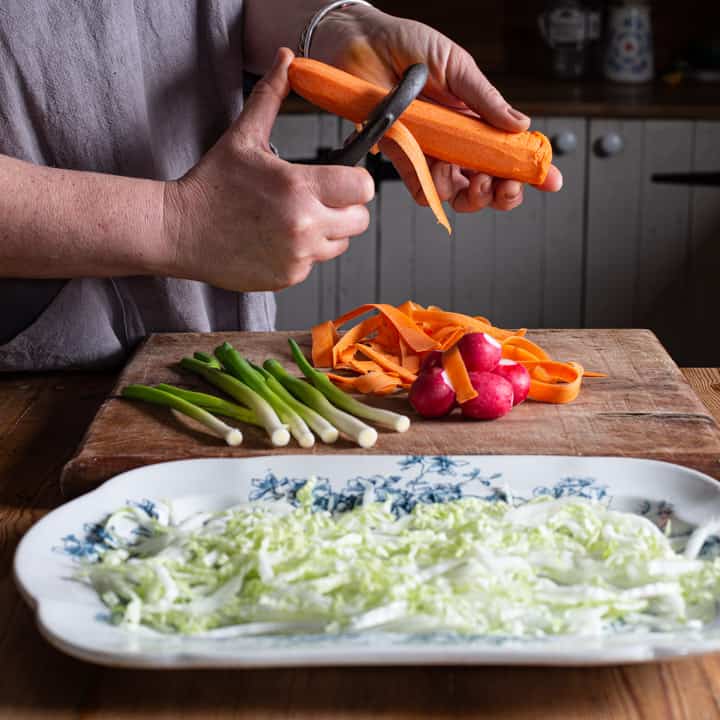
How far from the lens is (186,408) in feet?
4.82

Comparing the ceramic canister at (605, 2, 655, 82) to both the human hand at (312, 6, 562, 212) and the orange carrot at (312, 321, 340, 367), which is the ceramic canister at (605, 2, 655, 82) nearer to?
the human hand at (312, 6, 562, 212)

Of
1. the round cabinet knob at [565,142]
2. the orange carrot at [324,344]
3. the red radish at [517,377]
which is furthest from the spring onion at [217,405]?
the round cabinet knob at [565,142]

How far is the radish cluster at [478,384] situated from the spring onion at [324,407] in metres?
0.09

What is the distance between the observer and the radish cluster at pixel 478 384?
4.72 feet

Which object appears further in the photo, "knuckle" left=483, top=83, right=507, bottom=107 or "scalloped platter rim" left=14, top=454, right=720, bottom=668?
"knuckle" left=483, top=83, right=507, bottom=107

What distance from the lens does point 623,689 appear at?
3.04ft

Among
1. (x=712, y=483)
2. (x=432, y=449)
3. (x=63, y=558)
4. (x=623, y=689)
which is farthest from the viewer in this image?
(x=432, y=449)

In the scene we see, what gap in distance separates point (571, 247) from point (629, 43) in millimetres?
808

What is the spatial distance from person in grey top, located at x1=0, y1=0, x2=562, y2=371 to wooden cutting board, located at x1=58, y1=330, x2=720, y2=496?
0.63ft

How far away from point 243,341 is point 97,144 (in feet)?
1.22

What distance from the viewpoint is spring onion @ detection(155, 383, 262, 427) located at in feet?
4.78

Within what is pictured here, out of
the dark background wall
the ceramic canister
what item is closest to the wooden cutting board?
the ceramic canister

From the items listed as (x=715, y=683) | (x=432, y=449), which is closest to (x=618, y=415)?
(x=432, y=449)

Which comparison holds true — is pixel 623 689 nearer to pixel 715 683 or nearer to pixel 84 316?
pixel 715 683
